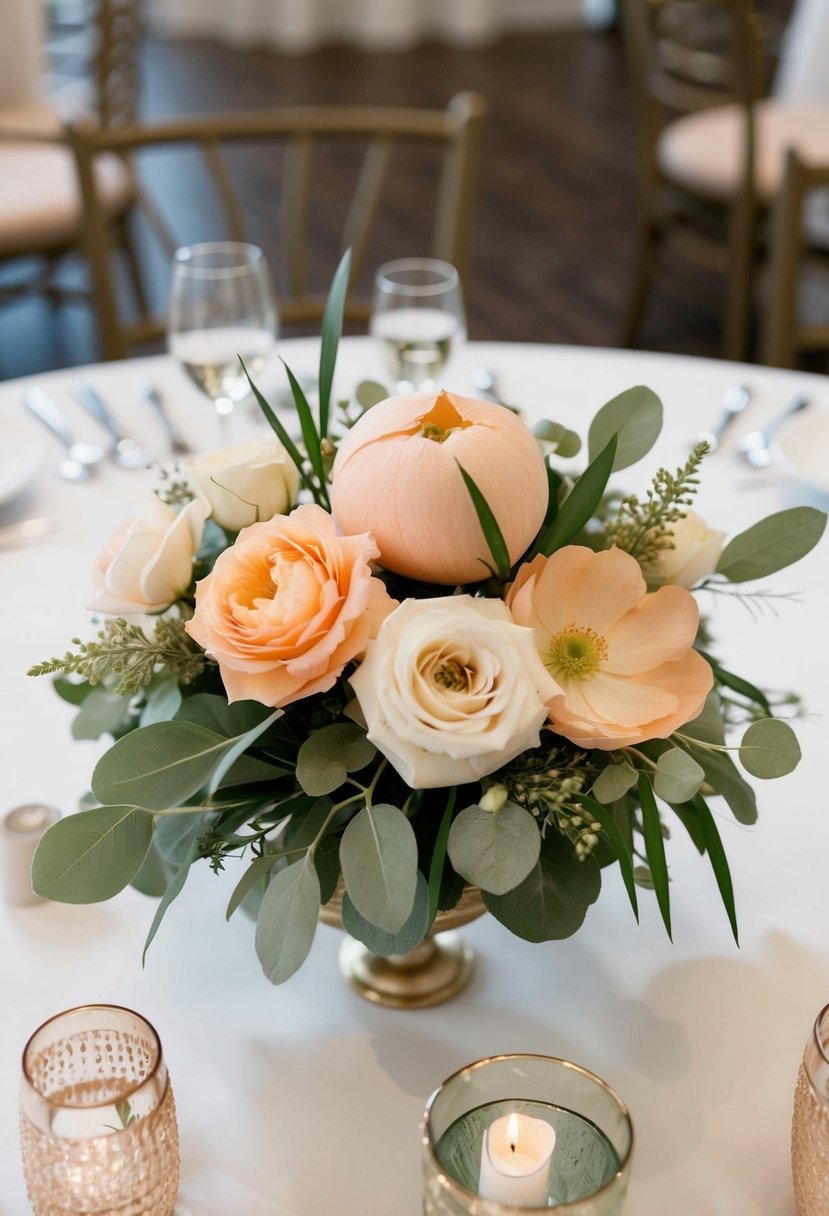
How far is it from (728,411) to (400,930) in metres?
0.86

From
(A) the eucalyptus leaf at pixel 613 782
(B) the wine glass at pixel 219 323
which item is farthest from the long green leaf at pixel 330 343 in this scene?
(B) the wine glass at pixel 219 323

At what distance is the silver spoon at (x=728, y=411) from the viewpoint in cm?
127

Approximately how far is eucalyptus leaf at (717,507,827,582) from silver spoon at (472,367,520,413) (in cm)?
66

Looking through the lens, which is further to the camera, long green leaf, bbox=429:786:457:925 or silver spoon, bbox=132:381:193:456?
silver spoon, bbox=132:381:193:456

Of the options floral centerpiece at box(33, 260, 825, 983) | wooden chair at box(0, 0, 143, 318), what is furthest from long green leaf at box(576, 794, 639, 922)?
wooden chair at box(0, 0, 143, 318)

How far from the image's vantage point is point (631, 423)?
69 centimetres

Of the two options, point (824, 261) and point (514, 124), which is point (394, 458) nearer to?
point (824, 261)

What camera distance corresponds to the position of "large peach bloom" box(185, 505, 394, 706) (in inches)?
21.7

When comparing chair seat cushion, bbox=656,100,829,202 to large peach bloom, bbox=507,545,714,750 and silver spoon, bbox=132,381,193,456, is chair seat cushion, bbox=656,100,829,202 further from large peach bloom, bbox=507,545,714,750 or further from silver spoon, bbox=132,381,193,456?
large peach bloom, bbox=507,545,714,750

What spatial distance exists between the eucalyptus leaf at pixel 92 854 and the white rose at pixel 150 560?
0.11m

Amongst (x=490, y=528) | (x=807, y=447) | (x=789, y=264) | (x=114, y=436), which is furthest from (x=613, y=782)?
(x=789, y=264)

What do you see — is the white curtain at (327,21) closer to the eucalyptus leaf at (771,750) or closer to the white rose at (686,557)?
the white rose at (686,557)

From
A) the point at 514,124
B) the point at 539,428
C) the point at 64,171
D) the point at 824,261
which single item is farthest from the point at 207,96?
the point at 539,428

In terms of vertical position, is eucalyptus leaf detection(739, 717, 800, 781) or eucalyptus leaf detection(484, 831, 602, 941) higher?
eucalyptus leaf detection(739, 717, 800, 781)
